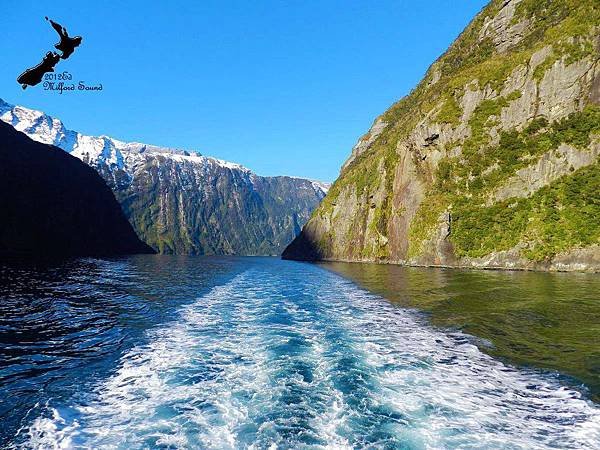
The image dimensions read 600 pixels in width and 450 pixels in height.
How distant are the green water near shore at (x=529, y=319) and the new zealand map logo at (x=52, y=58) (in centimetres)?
1806

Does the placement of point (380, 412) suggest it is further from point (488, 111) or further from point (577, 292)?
point (488, 111)

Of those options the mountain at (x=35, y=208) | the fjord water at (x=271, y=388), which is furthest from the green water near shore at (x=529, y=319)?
the mountain at (x=35, y=208)

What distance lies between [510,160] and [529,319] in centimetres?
5765

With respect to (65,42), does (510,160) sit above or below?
above

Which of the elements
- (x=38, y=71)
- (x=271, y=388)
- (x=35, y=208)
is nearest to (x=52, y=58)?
(x=38, y=71)

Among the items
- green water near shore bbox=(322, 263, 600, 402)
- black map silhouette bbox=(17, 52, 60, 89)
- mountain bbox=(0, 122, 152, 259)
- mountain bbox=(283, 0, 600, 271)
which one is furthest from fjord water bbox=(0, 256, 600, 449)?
mountain bbox=(0, 122, 152, 259)

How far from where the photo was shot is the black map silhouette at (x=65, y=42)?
991 centimetres

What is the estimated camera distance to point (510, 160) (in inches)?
2694

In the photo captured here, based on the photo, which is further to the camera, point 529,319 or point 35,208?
point 35,208

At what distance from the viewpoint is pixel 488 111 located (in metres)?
75.9

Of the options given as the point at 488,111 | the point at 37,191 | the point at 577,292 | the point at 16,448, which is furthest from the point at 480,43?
the point at 37,191

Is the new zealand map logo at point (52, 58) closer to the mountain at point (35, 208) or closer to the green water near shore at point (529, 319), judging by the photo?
the green water near shore at point (529, 319)

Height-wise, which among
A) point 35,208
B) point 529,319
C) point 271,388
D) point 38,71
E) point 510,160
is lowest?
point 271,388

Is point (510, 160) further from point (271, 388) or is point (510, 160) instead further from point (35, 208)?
point (35, 208)
